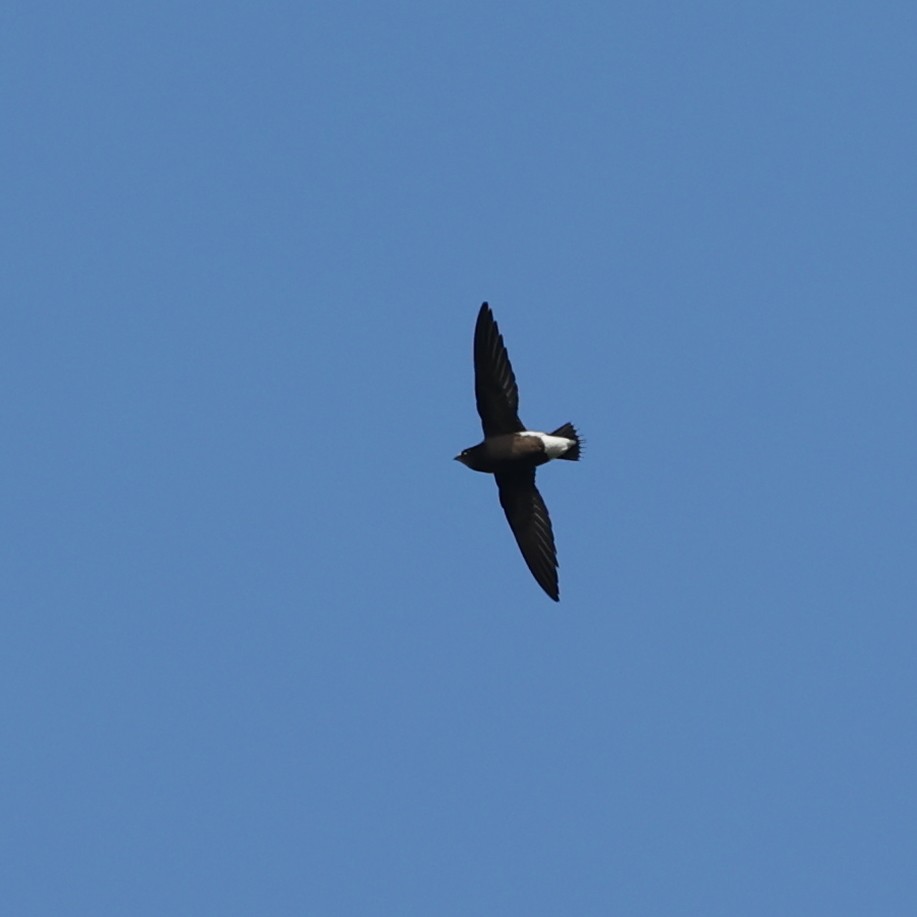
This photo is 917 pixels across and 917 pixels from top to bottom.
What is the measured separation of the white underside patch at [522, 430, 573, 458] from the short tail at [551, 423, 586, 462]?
0.36 ft

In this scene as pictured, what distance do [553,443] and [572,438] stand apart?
48 cm

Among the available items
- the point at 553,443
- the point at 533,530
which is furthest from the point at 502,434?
the point at 533,530

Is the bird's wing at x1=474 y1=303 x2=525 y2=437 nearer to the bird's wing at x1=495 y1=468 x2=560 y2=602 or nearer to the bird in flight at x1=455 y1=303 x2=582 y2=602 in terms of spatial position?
the bird in flight at x1=455 y1=303 x2=582 y2=602

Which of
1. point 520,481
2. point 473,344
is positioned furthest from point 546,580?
point 473,344

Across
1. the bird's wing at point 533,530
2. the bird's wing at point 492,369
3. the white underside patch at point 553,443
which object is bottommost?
the bird's wing at point 533,530

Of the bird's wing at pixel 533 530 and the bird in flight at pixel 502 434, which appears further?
the bird's wing at pixel 533 530

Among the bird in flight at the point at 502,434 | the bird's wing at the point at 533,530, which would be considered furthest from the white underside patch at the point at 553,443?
the bird's wing at the point at 533,530

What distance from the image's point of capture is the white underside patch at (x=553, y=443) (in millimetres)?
33000

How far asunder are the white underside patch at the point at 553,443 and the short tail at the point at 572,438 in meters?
0.11

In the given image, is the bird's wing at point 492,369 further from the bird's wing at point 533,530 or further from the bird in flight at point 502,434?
the bird's wing at point 533,530

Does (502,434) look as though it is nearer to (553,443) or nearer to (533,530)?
(553,443)

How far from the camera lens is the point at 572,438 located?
3341 cm

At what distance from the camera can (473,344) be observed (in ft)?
108

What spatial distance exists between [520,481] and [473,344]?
2219 mm
